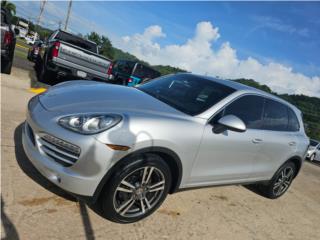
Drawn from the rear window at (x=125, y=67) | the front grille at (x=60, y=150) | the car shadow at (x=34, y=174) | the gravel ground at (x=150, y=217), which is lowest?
the gravel ground at (x=150, y=217)

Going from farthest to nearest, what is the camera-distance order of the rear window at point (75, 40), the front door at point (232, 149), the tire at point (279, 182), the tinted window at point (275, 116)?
the rear window at point (75, 40), the tire at point (279, 182), the tinted window at point (275, 116), the front door at point (232, 149)

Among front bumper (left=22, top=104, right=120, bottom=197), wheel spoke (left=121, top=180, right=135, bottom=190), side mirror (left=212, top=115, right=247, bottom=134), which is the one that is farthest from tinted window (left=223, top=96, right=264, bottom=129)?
front bumper (left=22, top=104, right=120, bottom=197)

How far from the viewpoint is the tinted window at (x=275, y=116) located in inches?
204

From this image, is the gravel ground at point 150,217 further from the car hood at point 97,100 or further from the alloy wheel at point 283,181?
the car hood at point 97,100

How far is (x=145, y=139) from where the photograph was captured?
3389 millimetres

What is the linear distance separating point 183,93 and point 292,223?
261cm

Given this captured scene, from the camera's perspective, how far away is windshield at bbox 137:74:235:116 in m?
4.25

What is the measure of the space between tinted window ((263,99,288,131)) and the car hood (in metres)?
1.86

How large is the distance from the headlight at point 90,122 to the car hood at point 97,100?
0.45 feet

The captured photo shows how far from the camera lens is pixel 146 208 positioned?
3.81 meters

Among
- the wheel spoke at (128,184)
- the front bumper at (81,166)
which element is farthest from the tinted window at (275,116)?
the front bumper at (81,166)

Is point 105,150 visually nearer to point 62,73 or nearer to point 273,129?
point 273,129

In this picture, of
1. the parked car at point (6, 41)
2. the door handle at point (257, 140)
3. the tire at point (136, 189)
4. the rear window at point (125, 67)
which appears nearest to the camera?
the tire at point (136, 189)

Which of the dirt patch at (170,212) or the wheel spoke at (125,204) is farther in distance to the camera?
the dirt patch at (170,212)
